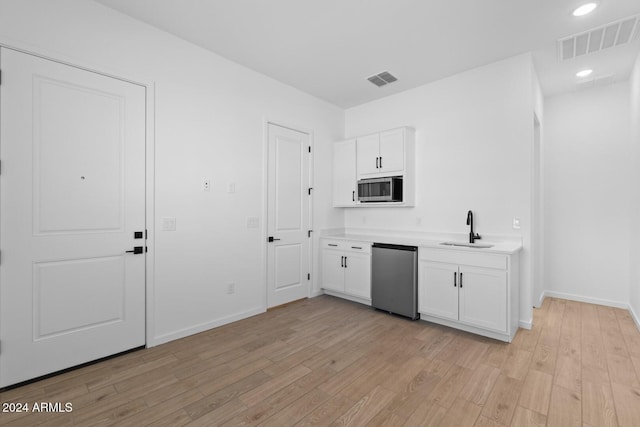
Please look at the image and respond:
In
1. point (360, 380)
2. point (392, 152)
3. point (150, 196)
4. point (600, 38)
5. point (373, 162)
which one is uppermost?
Answer: point (600, 38)

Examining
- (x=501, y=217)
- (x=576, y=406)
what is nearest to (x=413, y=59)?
(x=501, y=217)

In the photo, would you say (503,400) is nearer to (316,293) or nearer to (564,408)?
(564,408)

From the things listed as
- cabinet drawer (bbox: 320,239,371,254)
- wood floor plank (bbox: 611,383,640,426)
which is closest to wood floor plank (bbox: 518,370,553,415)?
wood floor plank (bbox: 611,383,640,426)

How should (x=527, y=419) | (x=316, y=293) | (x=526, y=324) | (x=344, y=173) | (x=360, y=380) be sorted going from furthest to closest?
(x=344, y=173)
(x=316, y=293)
(x=526, y=324)
(x=360, y=380)
(x=527, y=419)

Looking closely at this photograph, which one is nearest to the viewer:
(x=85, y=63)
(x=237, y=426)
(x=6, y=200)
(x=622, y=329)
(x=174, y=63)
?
(x=237, y=426)

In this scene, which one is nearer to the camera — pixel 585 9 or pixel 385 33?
pixel 585 9

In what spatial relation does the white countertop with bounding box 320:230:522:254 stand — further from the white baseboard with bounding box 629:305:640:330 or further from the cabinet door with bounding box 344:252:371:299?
the white baseboard with bounding box 629:305:640:330

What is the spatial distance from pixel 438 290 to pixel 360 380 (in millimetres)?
1511

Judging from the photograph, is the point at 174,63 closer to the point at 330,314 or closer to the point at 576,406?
the point at 330,314

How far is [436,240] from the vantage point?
388 cm

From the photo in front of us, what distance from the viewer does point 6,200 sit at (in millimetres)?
2104

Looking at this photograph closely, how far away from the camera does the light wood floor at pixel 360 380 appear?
1850mm

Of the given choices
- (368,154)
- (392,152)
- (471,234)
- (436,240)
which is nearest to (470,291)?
(471,234)

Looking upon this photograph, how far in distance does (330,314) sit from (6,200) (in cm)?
317
